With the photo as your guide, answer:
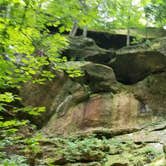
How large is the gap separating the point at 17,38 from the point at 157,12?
13.8m

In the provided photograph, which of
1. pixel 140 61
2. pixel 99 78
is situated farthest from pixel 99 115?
pixel 140 61

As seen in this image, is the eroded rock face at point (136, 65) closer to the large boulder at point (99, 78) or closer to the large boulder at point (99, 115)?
the large boulder at point (99, 78)

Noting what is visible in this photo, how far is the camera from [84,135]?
38.4 feet

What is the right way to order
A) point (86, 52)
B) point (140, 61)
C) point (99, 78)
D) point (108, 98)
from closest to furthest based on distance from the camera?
1. point (108, 98)
2. point (99, 78)
3. point (140, 61)
4. point (86, 52)

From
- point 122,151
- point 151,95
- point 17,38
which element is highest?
point 17,38

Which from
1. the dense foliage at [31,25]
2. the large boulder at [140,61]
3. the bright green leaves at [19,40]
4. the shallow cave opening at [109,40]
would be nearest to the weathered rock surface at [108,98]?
the large boulder at [140,61]

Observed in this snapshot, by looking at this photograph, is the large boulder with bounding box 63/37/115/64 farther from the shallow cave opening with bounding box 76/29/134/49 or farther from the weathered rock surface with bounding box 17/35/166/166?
the shallow cave opening with bounding box 76/29/134/49

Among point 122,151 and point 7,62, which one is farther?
point 122,151

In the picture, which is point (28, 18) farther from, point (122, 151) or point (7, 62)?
point (122, 151)

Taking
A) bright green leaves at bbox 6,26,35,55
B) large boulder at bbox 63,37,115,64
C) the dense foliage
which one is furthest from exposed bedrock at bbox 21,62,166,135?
bright green leaves at bbox 6,26,35,55

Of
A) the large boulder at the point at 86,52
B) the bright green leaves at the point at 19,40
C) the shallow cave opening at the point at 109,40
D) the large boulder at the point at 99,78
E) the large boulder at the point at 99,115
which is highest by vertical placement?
the shallow cave opening at the point at 109,40

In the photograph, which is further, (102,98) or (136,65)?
(136,65)

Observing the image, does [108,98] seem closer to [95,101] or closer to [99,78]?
[95,101]

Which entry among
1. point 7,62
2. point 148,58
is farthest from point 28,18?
point 148,58
